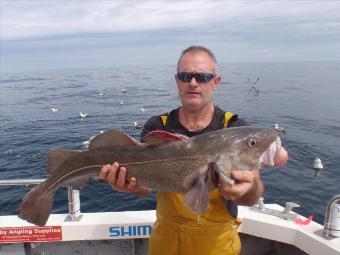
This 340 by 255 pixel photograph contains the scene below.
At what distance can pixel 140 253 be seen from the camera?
21.1 feet

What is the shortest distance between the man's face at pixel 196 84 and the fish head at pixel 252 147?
2.37ft

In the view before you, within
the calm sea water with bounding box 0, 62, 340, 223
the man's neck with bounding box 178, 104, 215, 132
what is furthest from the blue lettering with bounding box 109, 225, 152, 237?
the calm sea water with bounding box 0, 62, 340, 223

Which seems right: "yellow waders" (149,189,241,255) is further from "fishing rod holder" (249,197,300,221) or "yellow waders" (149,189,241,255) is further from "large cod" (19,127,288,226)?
"fishing rod holder" (249,197,300,221)

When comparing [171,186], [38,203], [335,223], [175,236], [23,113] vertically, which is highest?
[171,186]

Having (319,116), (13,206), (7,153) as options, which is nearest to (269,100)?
(319,116)

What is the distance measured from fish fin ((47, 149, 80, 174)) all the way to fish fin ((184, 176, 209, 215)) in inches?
54.2

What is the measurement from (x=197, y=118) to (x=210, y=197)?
3.17ft

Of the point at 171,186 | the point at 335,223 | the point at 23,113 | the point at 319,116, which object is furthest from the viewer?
the point at 23,113

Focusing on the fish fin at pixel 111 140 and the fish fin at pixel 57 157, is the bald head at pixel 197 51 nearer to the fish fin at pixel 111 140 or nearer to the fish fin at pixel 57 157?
the fish fin at pixel 111 140

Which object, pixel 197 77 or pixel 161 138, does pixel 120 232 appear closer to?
pixel 161 138

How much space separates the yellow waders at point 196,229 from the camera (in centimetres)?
413

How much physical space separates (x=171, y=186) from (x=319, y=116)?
129 feet

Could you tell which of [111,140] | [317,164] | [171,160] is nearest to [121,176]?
[111,140]

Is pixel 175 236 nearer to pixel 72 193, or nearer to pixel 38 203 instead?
pixel 38 203
